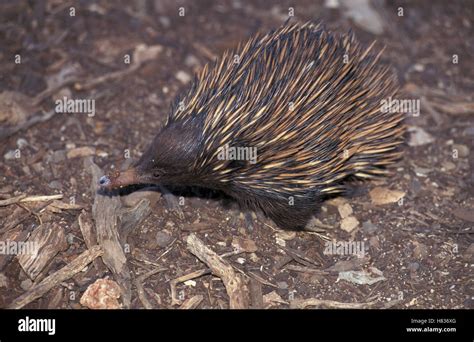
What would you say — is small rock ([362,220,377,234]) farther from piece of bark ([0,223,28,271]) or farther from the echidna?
piece of bark ([0,223,28,271])

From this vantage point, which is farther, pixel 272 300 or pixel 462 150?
pixel 462 150

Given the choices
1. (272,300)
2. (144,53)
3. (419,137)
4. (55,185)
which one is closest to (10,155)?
(55,185)

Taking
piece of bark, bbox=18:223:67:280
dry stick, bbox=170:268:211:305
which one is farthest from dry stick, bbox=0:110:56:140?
dry stick, bbox=170:268:211:305

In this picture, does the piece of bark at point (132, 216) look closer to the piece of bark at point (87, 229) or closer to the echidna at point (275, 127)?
the piece of bark at point (87, 229)

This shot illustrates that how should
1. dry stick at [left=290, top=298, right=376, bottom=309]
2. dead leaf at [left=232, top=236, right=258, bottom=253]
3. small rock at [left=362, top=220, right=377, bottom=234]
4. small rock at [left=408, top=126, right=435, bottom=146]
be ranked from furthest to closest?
small rock at [left=408, top=126, right=435, bottom=146] < small rock at [left=362, top=220, right=377, bottom=234] < dead leaf at [left=232, top=236, right=258, bottom=253] < dry stick at [left=290, top=298, right=376, bottom=309]

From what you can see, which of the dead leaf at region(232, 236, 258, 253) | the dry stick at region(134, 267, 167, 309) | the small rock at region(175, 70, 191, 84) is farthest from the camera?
the small rock at region(175, 70, 191, 84)
